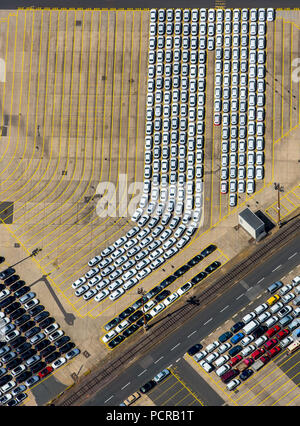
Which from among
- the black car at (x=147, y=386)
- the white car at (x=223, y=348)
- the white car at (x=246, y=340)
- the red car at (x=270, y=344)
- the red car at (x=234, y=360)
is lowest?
the red car at (x=270, y=344)

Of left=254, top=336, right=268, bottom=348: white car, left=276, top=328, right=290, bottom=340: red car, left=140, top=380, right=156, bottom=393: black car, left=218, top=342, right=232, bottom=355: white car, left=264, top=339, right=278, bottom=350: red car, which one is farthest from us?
left=218, top=342, right=232, bottom=355: white car

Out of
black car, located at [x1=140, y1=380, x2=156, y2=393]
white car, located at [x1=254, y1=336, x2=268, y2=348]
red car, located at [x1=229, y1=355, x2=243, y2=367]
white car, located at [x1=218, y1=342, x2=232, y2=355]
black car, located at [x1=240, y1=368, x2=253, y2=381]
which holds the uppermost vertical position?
black car, located at [x1=140, y1=380, x2=156, y2=393]

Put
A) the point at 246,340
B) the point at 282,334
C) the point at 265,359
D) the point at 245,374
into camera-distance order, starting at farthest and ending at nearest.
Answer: the point at 282,334 < the point at 246,340 < the point at 265,359 < the point at 245,374

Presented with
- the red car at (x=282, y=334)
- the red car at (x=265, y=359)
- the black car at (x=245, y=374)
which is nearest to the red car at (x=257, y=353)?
the red car at (x=265, y=359)

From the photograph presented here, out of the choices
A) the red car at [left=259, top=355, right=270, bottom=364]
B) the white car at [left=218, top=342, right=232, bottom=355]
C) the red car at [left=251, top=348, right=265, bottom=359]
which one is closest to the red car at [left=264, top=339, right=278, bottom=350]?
the red car at [left=251, top=348, right=265, bottom=359]

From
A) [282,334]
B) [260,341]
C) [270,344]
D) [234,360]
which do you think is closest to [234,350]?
[234,360]

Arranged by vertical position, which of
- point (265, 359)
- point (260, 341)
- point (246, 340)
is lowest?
point (265, 359)

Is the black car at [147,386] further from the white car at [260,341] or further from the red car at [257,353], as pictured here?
the white car at [260,341]

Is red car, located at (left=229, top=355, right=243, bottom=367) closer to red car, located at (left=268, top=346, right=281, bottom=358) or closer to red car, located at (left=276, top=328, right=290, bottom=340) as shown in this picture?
red car, located at (left=268, top=346, right=281, bottom=358)

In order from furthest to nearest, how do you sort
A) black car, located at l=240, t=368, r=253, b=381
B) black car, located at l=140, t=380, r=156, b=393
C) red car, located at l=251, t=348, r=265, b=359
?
black car, located at l=140, t=380, r=156, b=393
red car, located at l=251, t=348, r=265, b=359
black car, located at l=240, t=368, r=253, b=381

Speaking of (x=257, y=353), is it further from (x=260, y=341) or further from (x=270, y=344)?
(x=270, y=344)
